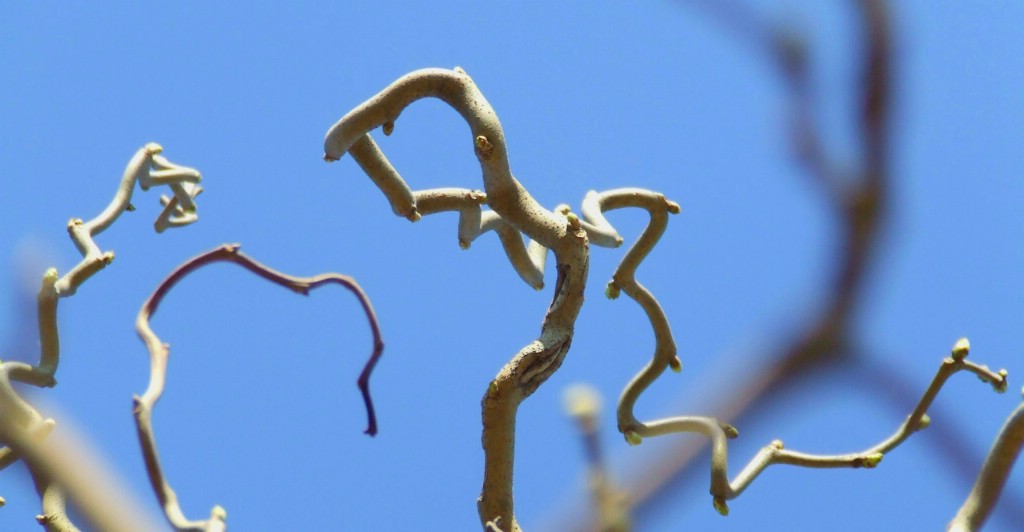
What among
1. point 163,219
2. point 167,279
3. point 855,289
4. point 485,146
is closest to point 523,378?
point 485,146

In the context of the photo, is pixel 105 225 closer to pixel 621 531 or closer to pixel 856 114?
pixel 621 531

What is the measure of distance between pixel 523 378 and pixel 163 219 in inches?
40.7

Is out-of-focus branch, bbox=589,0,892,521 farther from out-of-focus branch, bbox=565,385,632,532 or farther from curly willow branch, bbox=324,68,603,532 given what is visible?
curly willow branch, bbox=324,68,603,532

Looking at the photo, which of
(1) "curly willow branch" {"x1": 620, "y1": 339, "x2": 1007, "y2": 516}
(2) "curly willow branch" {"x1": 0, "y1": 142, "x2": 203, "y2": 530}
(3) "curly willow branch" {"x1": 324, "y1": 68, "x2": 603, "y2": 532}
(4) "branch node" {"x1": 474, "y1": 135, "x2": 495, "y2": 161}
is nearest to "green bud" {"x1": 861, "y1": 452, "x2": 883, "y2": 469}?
(1) "curly willow branch" {"x1": 620, "y1": 339, "x2": 1007, "y2": 516}

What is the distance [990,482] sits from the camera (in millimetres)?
1143

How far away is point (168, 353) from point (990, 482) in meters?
1.07

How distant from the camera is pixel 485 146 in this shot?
1127mm

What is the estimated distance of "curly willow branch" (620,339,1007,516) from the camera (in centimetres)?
122

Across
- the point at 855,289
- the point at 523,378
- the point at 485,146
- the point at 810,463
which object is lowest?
the point at 810,463

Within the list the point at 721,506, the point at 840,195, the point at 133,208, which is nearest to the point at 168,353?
the point at 133,208

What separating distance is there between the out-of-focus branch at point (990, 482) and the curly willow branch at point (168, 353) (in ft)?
2.51

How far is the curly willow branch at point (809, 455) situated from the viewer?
122 cm

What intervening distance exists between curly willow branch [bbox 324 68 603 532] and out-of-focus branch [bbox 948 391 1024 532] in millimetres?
522

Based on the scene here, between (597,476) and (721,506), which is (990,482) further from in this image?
(597,476)
